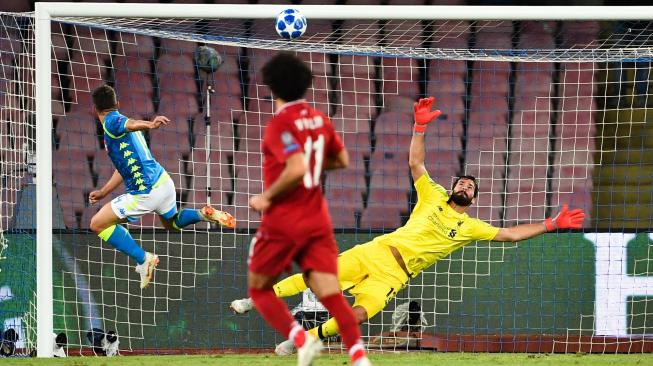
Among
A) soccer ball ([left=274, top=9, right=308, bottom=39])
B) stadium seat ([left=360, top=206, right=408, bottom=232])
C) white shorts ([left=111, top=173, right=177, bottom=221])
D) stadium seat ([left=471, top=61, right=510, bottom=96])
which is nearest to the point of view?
soccer ball ([left=274, top=9, right=308, bottom=39])

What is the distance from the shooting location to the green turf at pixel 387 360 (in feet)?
27.9

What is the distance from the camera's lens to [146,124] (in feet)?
28.3

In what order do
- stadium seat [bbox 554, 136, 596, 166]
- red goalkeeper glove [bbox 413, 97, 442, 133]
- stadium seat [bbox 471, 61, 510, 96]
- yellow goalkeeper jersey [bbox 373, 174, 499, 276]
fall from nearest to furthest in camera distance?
1. red goalkeeper glove [bbox 413, 97, 442, 133]
2. yellow goalkeeper jersey [bbox 373, 174, 499, 276]
3. stadium seat [bbox 554, 136, 596, 166]
4. stadium seat [bbox 471, 61, 510, 96]

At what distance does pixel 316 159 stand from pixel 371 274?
3.12 metres

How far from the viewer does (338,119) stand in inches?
474

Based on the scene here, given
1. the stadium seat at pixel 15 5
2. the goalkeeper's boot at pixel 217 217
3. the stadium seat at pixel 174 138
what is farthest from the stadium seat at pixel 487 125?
the stadium seat at pixel 15 5

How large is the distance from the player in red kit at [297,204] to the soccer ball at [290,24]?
2.77 m

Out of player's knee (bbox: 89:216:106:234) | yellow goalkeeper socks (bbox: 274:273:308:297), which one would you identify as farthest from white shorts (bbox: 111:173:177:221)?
yellow goalkeeper socks (bbox: 274:273:308:297)

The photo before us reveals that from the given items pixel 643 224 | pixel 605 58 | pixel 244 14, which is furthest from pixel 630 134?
pixel 244 14

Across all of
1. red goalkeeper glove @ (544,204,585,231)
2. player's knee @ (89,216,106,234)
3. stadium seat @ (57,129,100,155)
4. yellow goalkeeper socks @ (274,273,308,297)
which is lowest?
yellow goalkeeper socks @ (274,273,308,297)

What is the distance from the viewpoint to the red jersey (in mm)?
5938

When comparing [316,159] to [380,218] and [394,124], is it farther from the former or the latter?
[394,124]

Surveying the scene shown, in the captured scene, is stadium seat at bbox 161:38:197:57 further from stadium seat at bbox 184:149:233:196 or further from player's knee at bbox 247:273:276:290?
player's knee at bbox 247:273:276:290

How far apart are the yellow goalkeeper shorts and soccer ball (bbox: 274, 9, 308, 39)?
5.60ft
